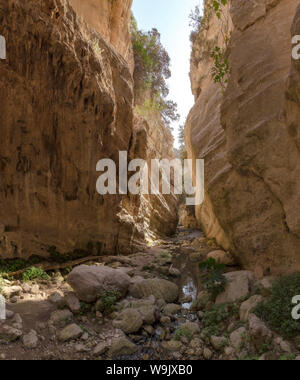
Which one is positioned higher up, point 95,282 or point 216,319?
point 95,282

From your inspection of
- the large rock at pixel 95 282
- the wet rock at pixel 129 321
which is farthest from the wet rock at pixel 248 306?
the large rock at pixel 95 282

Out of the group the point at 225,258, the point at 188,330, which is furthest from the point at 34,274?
the point at 225,258

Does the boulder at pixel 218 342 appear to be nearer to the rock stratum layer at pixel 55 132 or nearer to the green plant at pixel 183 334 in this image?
the green plant at pixel 183 334

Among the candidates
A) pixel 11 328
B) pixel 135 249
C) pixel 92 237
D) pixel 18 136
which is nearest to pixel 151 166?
pixel 135 249

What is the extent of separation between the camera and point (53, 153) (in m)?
7.16

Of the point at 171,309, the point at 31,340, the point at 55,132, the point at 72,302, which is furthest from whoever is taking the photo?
the point at 55,132

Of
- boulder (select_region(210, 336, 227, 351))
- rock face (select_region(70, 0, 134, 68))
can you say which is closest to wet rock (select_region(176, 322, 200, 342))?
boulder (select_region(210, 336, 227, 351))

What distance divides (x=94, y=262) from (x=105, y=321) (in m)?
3.23

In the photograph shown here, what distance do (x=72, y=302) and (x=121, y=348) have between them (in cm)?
150

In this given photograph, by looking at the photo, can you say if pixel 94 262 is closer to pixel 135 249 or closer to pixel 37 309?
pixel 135 249

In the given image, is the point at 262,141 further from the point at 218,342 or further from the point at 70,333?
the point at 70,333

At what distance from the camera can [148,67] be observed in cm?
1683

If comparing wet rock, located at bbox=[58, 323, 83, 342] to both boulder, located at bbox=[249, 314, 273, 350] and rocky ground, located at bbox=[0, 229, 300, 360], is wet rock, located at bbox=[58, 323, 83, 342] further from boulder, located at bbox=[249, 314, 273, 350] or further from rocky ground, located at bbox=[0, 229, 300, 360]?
boulder, located at bbox=[249, 314, 273, 350]

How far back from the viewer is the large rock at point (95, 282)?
16.9 feet
